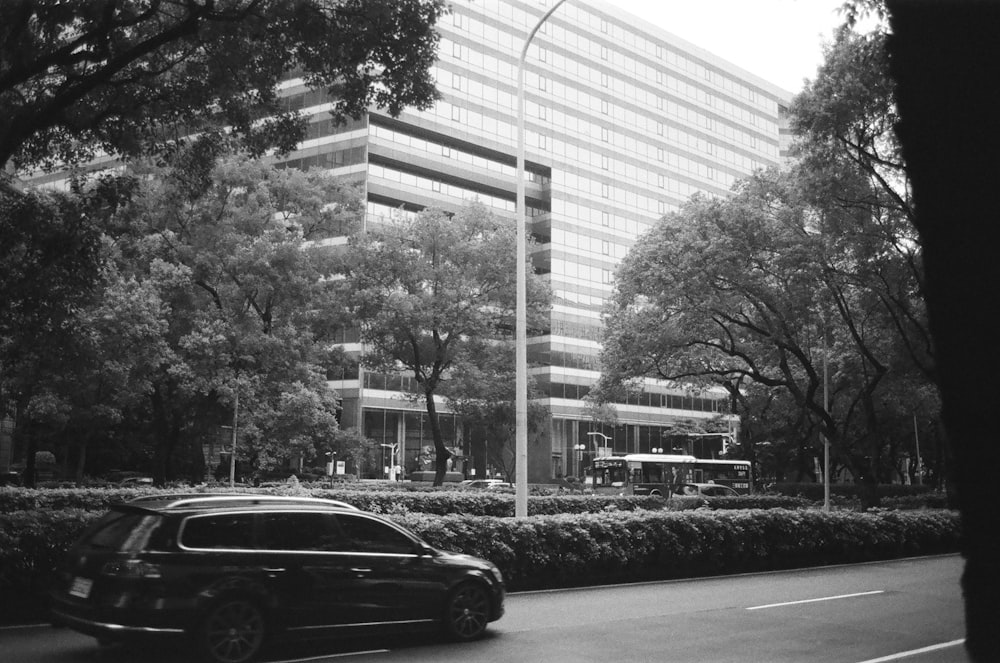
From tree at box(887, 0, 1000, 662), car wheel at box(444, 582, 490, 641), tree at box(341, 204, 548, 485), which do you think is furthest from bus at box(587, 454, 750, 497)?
tree at box(887, 0, 1000, 662)

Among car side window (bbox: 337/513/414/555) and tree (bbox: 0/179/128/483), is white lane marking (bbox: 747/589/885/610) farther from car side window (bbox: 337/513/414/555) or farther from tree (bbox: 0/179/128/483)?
tree (bbox: 0/179/128/483)

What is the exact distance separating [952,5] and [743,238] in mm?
23049

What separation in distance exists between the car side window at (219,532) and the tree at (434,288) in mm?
25542

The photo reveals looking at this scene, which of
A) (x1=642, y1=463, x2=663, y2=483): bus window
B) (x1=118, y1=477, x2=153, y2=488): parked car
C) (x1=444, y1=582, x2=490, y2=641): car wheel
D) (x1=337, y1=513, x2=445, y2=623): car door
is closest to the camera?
(x1=337, y1=513, x2=445, y2=623): car door

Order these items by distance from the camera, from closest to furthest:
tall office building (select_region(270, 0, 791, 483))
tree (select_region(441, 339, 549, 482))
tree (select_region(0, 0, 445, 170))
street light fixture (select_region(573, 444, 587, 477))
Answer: tree (select_region(0, 0, 445, 170)), tree (select_region(441, 339, 549, 482)), tall office building (select_region(270, 0, 791, 483)), street light fixture (select_region(573, 444, 587, 477))

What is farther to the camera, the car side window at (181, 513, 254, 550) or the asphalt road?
the asphalt road

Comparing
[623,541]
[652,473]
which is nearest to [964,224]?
[623,541]

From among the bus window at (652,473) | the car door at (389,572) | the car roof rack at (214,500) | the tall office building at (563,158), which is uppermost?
the tall office building at (563,158)

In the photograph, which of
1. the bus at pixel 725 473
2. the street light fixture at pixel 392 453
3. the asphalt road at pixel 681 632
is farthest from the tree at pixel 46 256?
the street light fixture at pixel 392 453

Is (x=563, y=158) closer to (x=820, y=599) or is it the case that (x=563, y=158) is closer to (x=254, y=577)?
(x=820, y=599)

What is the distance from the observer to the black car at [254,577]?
732 cm

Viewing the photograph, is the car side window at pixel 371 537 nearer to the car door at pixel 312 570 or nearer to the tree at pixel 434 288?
the car door at pixel 312 570

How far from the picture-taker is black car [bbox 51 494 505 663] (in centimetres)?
732

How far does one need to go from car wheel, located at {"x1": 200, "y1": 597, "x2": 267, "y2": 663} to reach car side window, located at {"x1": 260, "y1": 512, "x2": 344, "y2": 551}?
2.06 ft
